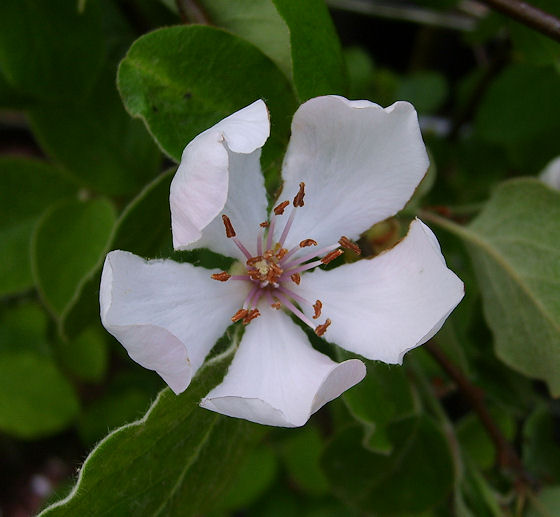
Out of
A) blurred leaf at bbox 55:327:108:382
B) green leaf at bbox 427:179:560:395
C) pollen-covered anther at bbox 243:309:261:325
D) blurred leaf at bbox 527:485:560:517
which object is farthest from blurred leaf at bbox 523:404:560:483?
blurred leaf at bbox 55:327:108:382

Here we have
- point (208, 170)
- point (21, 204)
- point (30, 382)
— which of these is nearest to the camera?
point (208, 170)

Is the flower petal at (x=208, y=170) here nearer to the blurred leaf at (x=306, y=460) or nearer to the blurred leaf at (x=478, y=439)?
the blurred leaf at (x=478, y=439)


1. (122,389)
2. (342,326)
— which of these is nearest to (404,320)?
(342,326)

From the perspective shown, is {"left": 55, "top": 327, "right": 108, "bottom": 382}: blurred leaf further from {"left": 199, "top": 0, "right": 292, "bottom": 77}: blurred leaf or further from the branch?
the branch

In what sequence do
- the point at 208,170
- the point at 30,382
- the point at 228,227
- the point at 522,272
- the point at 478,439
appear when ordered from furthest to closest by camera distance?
1. the point at 30,382
2. the point at 478,439
3. the point at 522,272
4. the point at 228,227
5. the point at 208,170

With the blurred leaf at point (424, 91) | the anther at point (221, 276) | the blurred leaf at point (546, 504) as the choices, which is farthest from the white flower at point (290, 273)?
the blurred leaf at point (424, 91)

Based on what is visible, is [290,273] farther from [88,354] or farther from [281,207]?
[88,354]

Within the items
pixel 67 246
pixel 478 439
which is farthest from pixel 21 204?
pixel 478 439
